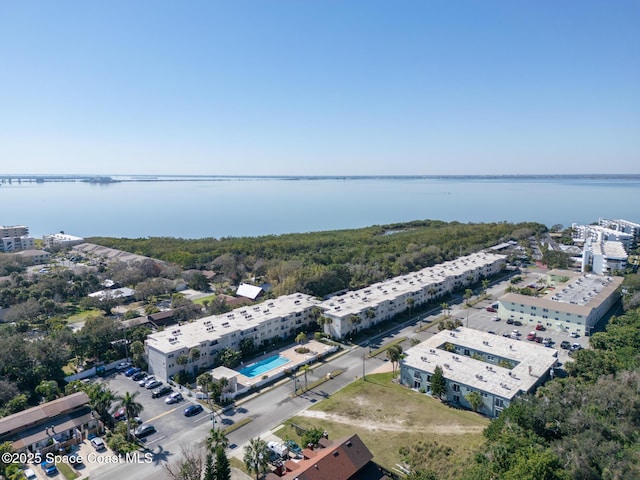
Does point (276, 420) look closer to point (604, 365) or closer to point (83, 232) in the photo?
point (604, 365)

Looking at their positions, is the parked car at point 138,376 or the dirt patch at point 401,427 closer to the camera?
the dirt patch at point 401,427

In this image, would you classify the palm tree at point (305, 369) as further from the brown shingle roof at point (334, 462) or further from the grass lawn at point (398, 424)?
the brown shingle roof at point (334, 462)

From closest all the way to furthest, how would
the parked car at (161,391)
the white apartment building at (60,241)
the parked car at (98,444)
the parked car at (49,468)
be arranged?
the parked car at (49,468) → the parked car at (98,444) → the parked car at (161,391) → the white apartment building at (60,241)

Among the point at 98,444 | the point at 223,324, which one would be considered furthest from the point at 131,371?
the point at 98,444

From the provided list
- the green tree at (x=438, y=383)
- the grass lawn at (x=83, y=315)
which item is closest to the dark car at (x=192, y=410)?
the green tree at (x=438, y=383)

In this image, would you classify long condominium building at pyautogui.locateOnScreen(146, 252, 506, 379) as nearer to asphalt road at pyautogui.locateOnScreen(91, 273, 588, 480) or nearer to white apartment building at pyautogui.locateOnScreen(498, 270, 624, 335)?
asphalt road at pyautogui.locateOnScreen(91, 273, 588, 480)

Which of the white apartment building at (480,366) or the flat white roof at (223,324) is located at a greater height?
the flat white roof at (223,324)

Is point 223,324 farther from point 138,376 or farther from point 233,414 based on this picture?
point 233,414

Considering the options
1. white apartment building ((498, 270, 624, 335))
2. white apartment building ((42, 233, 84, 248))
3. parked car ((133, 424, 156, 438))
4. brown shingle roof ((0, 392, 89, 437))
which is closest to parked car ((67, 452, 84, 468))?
parked car ((133, 424, 156, 438))
